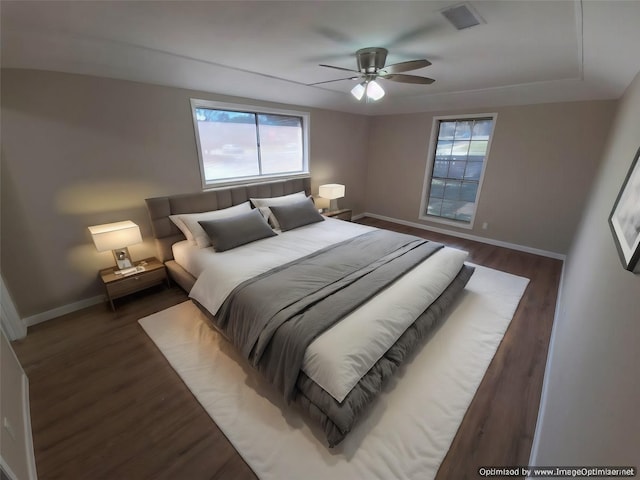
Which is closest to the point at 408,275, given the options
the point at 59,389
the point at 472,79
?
the point at 472,79

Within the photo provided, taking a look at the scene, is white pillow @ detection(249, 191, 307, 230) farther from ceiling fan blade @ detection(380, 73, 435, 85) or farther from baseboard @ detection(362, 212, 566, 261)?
baseboard @ detection(362, 212, 566, 261)

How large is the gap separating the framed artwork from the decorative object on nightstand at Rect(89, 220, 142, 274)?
3363mm

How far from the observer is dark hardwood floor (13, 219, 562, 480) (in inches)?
56.1

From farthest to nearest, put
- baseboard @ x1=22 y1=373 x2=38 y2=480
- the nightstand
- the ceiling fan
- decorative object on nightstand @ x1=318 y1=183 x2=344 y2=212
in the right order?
the nightstand → decorative object on nightstand @ x1=318 y1=183 x2=344 y2=212 → the ceiling fan → baseboard @ x1=22 y1=373 x2=38 y2=480

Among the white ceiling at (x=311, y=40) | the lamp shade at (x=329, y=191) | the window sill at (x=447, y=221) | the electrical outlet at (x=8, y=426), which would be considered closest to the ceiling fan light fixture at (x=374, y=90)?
the white ceiling at (x=311, y=40)

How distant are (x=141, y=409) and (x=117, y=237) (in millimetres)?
1563

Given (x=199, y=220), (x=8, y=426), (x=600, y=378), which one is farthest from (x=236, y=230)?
(x=600, y=378)

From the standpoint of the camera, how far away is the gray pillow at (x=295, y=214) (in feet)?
11.1

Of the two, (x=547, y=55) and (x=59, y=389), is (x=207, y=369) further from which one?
(x=547, y=55)

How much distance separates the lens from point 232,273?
2.24 meters

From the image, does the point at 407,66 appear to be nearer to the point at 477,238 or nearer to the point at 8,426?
the point at 8,426

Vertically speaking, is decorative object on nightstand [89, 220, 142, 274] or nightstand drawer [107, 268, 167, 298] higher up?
decorative object on nightstand [89, 220, 142, 274]

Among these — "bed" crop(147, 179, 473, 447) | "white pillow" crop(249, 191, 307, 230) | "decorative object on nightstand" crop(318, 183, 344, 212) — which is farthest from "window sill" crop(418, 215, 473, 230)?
"white pillow" crop(249, 191, 307, 230)

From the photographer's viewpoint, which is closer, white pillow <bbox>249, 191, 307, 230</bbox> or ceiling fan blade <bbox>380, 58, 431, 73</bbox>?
ceiling fan blade <bbox>380, 58, 431, 73</bbox>
